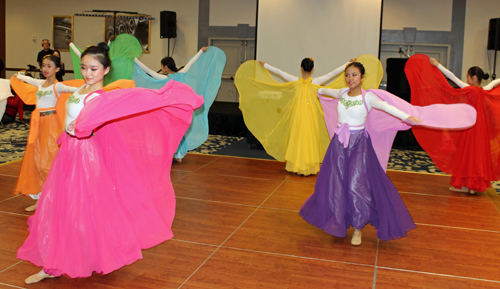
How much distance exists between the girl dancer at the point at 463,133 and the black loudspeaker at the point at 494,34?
485cm

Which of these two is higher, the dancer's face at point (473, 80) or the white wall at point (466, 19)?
the white wall at point (466, 19)

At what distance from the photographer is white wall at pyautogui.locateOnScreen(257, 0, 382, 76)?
6.65 m

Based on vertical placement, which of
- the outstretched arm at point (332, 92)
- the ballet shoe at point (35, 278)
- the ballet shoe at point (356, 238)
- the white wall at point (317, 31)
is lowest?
the ballet shoe at point (35, 278)

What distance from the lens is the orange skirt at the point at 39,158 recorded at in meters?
3.65

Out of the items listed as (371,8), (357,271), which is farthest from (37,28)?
(357,271)

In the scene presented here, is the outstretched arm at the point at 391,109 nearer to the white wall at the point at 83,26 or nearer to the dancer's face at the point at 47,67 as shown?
the dancer's face at the point at 47,67

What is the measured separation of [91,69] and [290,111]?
3490 mm

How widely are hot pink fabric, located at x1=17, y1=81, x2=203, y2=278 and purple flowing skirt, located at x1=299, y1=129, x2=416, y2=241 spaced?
1236 millimetres

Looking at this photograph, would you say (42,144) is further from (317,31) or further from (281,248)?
(317,31)

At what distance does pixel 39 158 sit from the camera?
3.66 m

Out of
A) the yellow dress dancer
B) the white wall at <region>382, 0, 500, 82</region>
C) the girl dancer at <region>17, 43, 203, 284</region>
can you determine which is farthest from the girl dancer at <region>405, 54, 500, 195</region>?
the white wall at <region>382, 0, 500, 82</region>

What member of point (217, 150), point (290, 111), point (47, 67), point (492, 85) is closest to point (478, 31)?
point (492, 85)

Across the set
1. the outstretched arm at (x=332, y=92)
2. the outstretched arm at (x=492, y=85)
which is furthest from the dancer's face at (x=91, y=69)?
Answer: the outstretched arm at (x=492, y=85)

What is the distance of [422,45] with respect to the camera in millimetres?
10117
